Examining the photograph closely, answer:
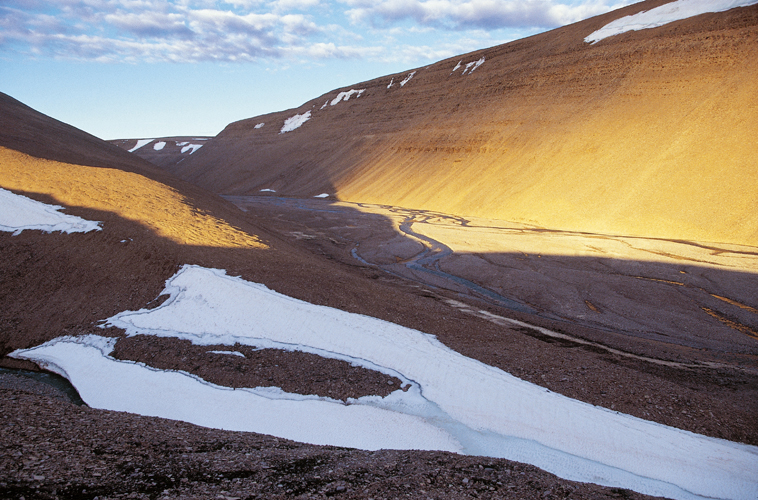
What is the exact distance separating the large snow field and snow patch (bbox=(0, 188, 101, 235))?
5.13 m

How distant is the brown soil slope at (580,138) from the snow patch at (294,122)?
17939 mm

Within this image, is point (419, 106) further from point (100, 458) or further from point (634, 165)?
point (100, 458)

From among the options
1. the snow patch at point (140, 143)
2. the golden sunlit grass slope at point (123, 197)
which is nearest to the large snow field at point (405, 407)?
the golden sunlit grass slope at point (123, 197)

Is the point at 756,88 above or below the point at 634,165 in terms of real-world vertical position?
above

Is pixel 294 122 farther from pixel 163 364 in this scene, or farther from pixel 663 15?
pixel 163 364

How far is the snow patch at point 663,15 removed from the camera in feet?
109

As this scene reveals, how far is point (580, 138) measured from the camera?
113ft

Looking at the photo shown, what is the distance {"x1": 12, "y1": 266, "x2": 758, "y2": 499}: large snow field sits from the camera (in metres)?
6.29

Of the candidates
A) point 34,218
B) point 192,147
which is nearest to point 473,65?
point 34,218

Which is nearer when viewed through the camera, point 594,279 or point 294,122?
point 594,279

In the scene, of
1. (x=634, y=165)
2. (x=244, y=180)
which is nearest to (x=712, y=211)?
(x=634, y=165)

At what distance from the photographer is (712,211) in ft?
75.7

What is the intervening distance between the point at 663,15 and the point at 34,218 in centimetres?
4707

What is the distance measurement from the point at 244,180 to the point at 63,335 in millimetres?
61959
